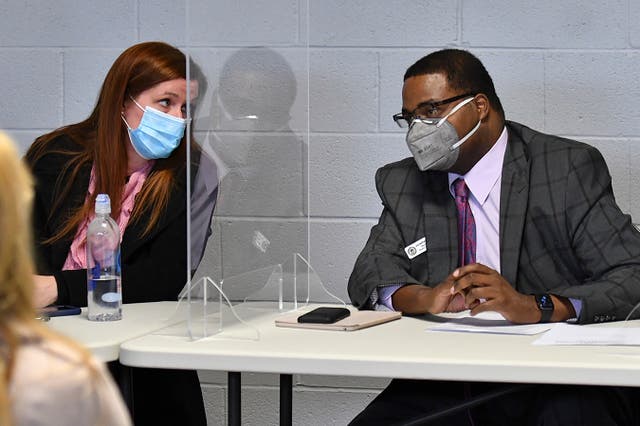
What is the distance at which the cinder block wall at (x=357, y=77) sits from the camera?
9.38 ft

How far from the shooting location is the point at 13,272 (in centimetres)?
78

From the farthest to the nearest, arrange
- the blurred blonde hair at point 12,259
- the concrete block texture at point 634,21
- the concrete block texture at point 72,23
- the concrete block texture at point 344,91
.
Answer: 1. the concrete block texture at point 72,23
2. the concrete block texture at point 344,91
3. the concrete block texture at point 634,21
4. the blurred blonde hair at point 12,259

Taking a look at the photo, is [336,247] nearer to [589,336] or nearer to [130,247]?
[130,247]


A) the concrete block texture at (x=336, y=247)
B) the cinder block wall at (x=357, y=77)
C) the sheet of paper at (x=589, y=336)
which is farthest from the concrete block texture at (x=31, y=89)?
the sheet of paper at (x=589, y=336)

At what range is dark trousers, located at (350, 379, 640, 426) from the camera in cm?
181

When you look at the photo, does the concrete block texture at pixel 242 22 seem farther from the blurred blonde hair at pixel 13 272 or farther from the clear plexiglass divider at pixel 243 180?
the blurred blonde hair at pixel 13 272

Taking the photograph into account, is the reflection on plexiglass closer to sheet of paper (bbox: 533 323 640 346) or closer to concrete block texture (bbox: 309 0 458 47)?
sheet of paper (bbox: 533 323 640 346)

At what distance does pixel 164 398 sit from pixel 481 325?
729mm

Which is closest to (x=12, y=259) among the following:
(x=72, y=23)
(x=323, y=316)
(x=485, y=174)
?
(x=323, y=316)

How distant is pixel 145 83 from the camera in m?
2.45

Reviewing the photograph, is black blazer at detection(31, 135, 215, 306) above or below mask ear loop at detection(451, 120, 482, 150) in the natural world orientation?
below

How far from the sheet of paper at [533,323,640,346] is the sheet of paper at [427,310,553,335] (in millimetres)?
45

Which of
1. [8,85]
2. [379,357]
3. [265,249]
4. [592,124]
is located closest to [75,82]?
[8,85]

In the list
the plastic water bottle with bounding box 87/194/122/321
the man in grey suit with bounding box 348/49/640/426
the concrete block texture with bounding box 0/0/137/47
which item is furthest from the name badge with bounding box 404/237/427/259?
the concrete block texture with bounding box 0/0/137/47
